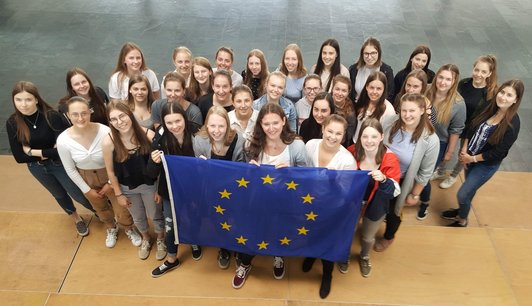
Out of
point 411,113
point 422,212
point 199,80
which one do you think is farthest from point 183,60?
point 422,212

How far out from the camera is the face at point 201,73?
177 inches

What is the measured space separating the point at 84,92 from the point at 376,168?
9.93 ft

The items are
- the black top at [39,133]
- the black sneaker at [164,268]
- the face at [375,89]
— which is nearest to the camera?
the black top at [39,133]

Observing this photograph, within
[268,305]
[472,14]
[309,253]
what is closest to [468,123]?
[309,253]

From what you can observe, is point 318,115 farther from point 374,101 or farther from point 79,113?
point 79,113

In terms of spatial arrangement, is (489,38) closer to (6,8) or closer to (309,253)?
(309,253)

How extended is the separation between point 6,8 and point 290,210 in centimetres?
971

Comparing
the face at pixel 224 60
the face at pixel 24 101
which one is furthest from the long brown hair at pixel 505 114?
the face at pixel 24 101

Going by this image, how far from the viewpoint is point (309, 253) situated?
376 cm

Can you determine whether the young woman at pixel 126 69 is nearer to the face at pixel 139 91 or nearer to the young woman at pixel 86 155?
the face at pixel 139 91

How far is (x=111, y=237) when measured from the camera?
14.1 ft

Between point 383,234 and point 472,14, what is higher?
point 472,14

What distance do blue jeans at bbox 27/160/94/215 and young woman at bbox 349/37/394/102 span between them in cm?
327

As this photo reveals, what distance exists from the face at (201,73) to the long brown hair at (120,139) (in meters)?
1.22
